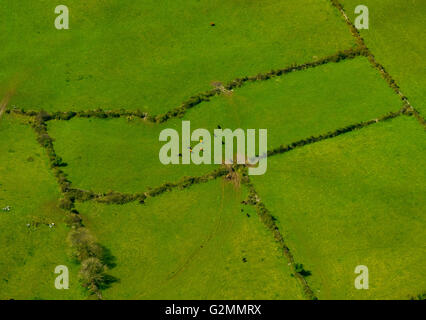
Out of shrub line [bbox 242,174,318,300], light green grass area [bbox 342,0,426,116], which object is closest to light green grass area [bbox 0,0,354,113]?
light green grass area [bbox 342,0,426,116]

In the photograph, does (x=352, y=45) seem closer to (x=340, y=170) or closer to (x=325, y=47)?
(x=325, y=47)

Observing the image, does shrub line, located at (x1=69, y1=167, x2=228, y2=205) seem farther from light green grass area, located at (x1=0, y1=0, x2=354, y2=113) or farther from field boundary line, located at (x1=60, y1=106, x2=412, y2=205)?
light green grass area, located at (x1=0, y1=0, x2=354, y2=113)

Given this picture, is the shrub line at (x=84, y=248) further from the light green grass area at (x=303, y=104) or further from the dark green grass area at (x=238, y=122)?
the light green grass area at (x=303, y=104)

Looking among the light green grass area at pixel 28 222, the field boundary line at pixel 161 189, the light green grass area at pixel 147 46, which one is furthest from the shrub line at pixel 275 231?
the light green grass area at pixel 28 222

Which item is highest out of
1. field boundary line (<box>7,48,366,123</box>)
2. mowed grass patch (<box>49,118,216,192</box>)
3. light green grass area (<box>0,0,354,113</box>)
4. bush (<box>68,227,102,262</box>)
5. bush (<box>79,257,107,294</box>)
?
light green grass area (<box>0,0,354,113</box>)

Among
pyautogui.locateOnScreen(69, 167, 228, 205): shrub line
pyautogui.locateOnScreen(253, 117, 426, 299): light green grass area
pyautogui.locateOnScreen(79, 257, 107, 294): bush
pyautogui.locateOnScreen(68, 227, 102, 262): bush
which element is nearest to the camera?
pyautogui.locateOnScreen(79, 257, 107, 294): bush

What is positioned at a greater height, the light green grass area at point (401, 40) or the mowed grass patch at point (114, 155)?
the light green grass area at point (401, 40)
